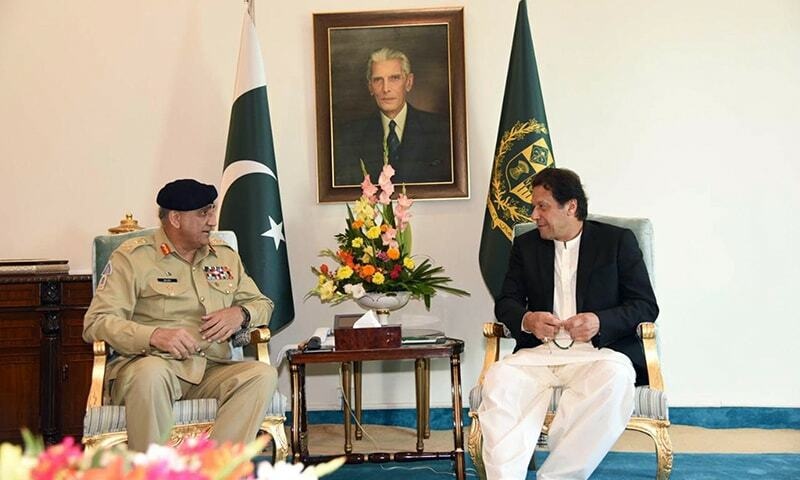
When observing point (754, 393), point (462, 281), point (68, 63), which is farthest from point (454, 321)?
point (68, 63)

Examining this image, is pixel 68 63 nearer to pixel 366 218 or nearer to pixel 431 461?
pixel 366 218

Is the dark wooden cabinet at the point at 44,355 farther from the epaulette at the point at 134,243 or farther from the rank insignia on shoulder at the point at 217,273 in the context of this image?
the rank insignia on shoulder at the point at 217,273

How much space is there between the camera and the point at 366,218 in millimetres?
4090

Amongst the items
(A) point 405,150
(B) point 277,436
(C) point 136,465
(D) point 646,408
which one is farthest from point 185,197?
(C) point 136,465

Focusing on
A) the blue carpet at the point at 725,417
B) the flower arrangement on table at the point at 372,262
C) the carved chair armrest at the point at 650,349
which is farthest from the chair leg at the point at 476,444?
the blue carpet at the point at 725,417

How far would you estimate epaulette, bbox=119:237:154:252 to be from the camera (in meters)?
3.69

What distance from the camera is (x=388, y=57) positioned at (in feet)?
17.0

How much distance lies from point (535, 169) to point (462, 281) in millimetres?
801

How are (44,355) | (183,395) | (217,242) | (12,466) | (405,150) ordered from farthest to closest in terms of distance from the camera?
1. (405,150)
2. (44,355)
3. (217,242)
4. (183,395)
5. (12,466)

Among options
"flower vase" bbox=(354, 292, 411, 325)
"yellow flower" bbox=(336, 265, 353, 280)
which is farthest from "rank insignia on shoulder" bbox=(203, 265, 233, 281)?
"flower vase" bbox=(354, 292, 411, 325)

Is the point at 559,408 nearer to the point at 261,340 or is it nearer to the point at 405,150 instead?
the point at 261,340

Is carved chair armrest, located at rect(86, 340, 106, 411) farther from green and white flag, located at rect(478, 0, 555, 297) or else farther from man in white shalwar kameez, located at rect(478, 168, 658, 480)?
green and white flag, located at rect(478, 0, 555, 297)

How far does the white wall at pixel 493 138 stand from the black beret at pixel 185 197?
1571 millimetres

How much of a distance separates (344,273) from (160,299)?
2.57 ft
